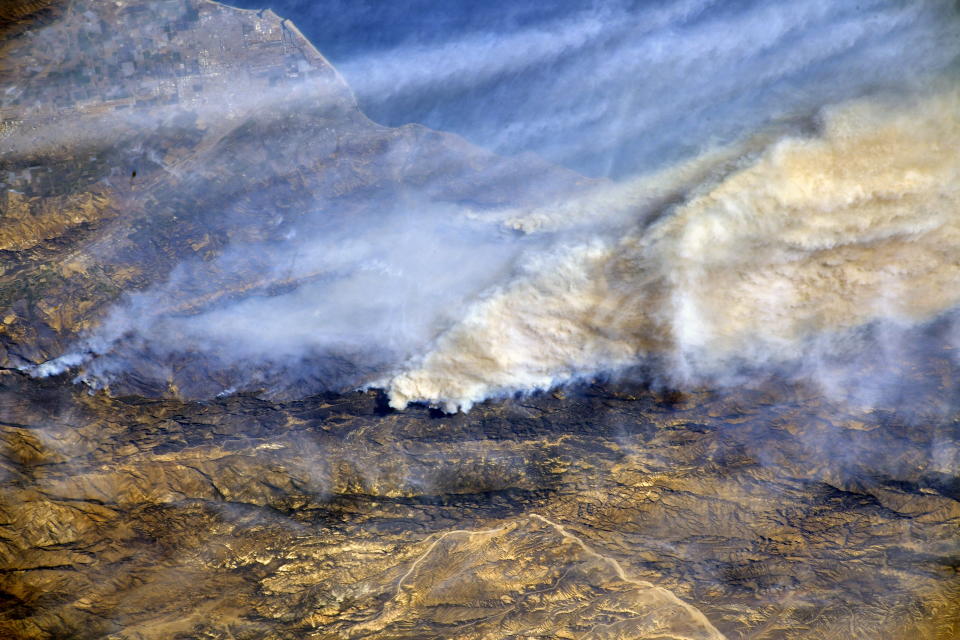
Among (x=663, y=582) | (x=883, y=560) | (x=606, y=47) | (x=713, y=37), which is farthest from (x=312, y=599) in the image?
(x=713, y=37)

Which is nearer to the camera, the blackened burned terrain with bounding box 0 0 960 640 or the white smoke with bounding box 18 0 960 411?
the white smoke with bounding box 18 0 960 411

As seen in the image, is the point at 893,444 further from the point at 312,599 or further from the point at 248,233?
the point at 248,233

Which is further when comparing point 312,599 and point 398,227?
point 398,227

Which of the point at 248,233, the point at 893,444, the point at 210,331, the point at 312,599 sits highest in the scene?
the point at 248,233

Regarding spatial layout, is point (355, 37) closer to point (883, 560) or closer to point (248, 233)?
point (248, 233)

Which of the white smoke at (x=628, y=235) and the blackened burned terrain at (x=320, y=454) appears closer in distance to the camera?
the white smoke at (x=628, y=235)

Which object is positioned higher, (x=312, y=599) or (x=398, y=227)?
(x=398, y=227)

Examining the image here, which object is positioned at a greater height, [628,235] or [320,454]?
[628,235]

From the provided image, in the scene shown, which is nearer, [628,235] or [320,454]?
[628,235]
